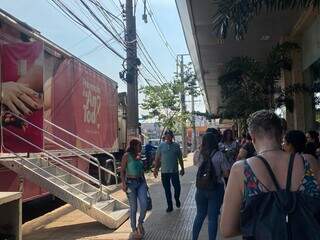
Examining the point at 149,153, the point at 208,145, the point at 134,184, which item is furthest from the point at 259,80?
the point at 149,153

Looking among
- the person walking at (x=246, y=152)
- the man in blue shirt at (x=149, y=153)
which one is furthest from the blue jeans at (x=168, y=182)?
the man in blue shirt at (x=149, y=153)

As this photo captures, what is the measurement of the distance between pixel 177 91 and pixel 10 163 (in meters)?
30.8

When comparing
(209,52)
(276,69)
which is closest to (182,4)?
(276,69)

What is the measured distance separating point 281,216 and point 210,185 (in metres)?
4.27

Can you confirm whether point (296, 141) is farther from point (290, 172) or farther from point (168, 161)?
point (168, 161)

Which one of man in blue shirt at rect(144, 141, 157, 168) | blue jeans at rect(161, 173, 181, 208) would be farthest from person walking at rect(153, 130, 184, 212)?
man in blue shirt at rect(144, 141, 157, 168)

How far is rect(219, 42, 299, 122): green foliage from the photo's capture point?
13.2 meters

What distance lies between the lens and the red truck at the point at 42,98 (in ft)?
33.8

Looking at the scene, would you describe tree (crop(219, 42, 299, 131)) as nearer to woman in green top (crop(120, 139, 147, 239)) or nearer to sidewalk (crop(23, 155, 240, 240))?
sidewalk (crop(23, 155, 240, 240))

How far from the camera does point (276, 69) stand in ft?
43.2

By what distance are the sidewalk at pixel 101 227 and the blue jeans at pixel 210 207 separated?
48.4 inches

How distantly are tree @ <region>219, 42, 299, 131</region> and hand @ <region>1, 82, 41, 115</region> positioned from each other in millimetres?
5528

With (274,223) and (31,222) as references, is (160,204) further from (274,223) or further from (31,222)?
(274,223)

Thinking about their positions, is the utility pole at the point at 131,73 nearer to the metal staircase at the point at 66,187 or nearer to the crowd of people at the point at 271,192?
the metal staircase at the point at 66,187
